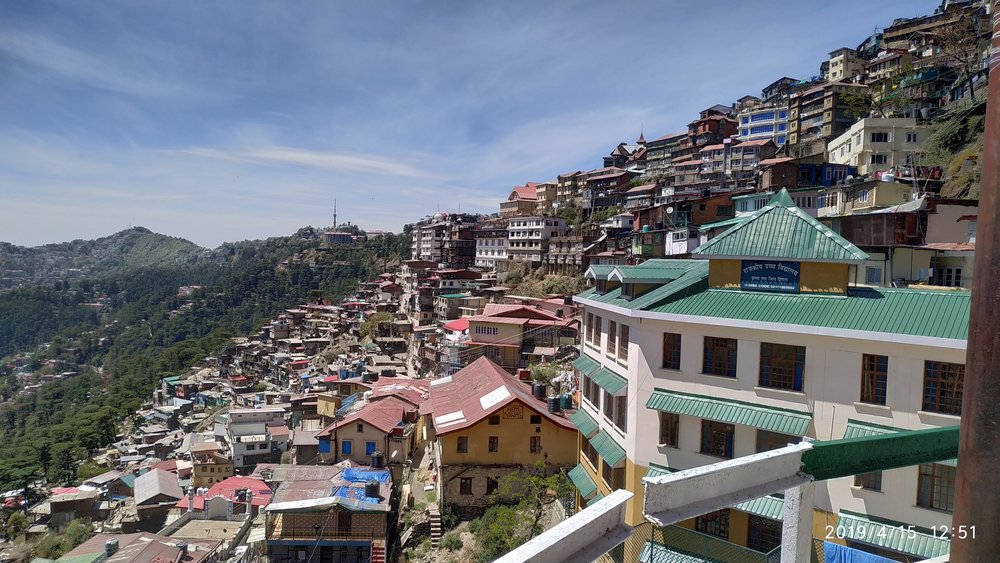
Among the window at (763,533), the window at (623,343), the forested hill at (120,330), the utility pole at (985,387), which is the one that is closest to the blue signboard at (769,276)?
the window at (623,343)

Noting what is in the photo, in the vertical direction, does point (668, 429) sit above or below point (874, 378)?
below

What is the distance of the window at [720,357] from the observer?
11953mm

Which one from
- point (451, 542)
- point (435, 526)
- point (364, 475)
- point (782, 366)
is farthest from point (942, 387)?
point (364, 475)

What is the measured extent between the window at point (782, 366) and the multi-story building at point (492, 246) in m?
59.2

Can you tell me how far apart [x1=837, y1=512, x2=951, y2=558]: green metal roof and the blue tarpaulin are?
1626 cm

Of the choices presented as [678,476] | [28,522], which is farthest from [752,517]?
[28,522]

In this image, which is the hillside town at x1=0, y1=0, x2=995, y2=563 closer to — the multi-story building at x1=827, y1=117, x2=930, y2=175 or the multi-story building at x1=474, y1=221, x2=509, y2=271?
the multi-story building at x1=827, y1=117, x2=930, y2=175

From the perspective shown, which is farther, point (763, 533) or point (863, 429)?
point (763, 533)

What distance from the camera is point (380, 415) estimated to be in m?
27.9

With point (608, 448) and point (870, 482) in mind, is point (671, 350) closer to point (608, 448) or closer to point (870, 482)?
point (608, 448)

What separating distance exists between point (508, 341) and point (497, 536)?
20.5 m

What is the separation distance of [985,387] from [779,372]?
918cm

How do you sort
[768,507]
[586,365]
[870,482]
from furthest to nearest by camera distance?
[586,365]
[768,507]
[870,482]

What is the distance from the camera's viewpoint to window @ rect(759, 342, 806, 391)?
11203 mm
